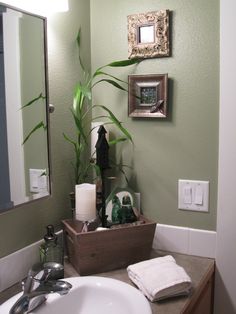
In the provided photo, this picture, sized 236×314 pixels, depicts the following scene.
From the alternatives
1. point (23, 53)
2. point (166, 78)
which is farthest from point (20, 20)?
point (166, 78)

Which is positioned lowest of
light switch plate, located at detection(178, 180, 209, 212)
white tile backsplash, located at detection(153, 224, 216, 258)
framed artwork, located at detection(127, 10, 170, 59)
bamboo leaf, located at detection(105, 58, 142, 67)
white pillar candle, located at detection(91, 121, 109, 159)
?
white tile backsplash, located at detection(153, 224, 216, 258)

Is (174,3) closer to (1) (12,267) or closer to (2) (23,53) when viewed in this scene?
(2) (23,53)

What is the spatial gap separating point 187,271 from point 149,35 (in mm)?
910

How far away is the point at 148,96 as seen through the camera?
1374 mm

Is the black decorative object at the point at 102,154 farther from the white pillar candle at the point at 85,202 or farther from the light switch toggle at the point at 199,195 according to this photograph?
the light switch toggle at the point at 199,195

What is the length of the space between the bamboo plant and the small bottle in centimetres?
26

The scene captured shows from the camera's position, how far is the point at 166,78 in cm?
132

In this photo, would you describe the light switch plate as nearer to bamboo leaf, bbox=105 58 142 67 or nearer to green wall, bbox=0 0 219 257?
green wall, bbox=0 0 219 257

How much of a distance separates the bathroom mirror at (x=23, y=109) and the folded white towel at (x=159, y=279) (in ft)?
1.42

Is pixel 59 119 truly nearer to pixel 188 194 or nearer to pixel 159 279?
pixel 188 194

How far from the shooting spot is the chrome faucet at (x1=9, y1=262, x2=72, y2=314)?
0.90m

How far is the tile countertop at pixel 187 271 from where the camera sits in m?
0.99

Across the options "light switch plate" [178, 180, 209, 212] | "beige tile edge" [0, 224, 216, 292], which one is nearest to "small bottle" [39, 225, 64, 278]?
"beige tile edge" [0, 224, 216, 292]

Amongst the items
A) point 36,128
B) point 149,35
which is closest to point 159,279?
point 36,128
